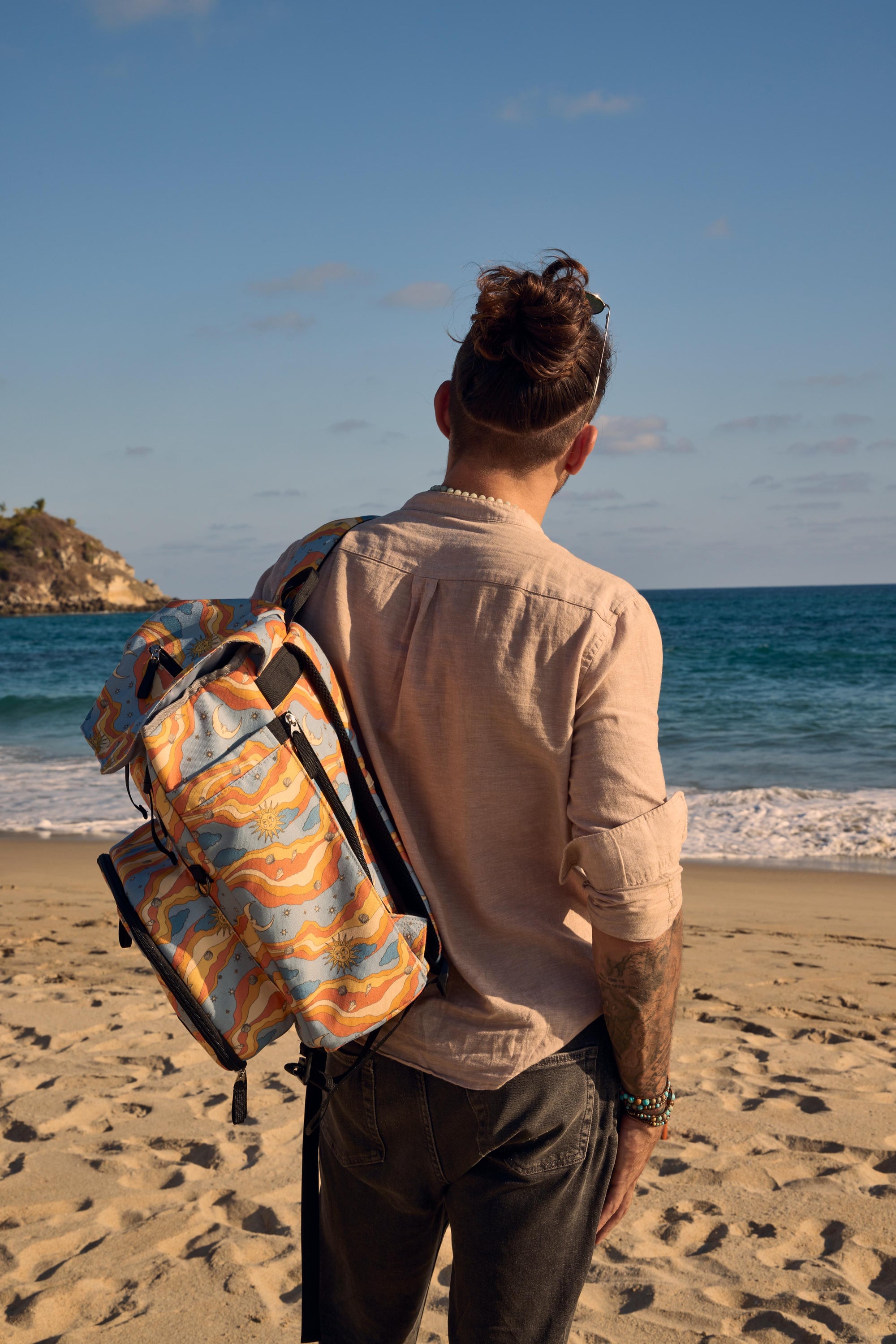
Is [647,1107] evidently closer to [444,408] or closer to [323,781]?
[323,781]

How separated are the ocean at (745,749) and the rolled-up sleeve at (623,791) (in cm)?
685

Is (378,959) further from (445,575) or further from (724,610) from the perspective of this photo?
(724,610)

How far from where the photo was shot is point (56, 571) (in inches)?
2933

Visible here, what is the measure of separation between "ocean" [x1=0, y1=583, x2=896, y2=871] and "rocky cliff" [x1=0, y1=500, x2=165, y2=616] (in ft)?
135

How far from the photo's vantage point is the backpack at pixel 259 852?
1.12 m

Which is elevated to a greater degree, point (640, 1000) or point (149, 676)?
point (149, 676)

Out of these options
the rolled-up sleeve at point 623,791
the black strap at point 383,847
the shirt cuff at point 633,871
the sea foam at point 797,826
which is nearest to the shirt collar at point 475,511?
the rolled-up sleeve at point 623,791

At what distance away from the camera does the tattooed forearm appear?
126 cm

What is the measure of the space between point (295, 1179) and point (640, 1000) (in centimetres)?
225

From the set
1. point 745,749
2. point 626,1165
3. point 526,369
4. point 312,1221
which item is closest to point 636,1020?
point 626,1165

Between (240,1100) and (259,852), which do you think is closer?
(259,852)

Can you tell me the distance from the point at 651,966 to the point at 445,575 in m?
0.59

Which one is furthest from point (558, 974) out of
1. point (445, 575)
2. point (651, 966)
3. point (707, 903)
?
point (707, 903)

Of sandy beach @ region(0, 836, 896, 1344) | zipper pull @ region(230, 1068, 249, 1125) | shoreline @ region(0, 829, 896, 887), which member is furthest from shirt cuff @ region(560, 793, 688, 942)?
shoreline @ region(0, 829, 896, 887)
